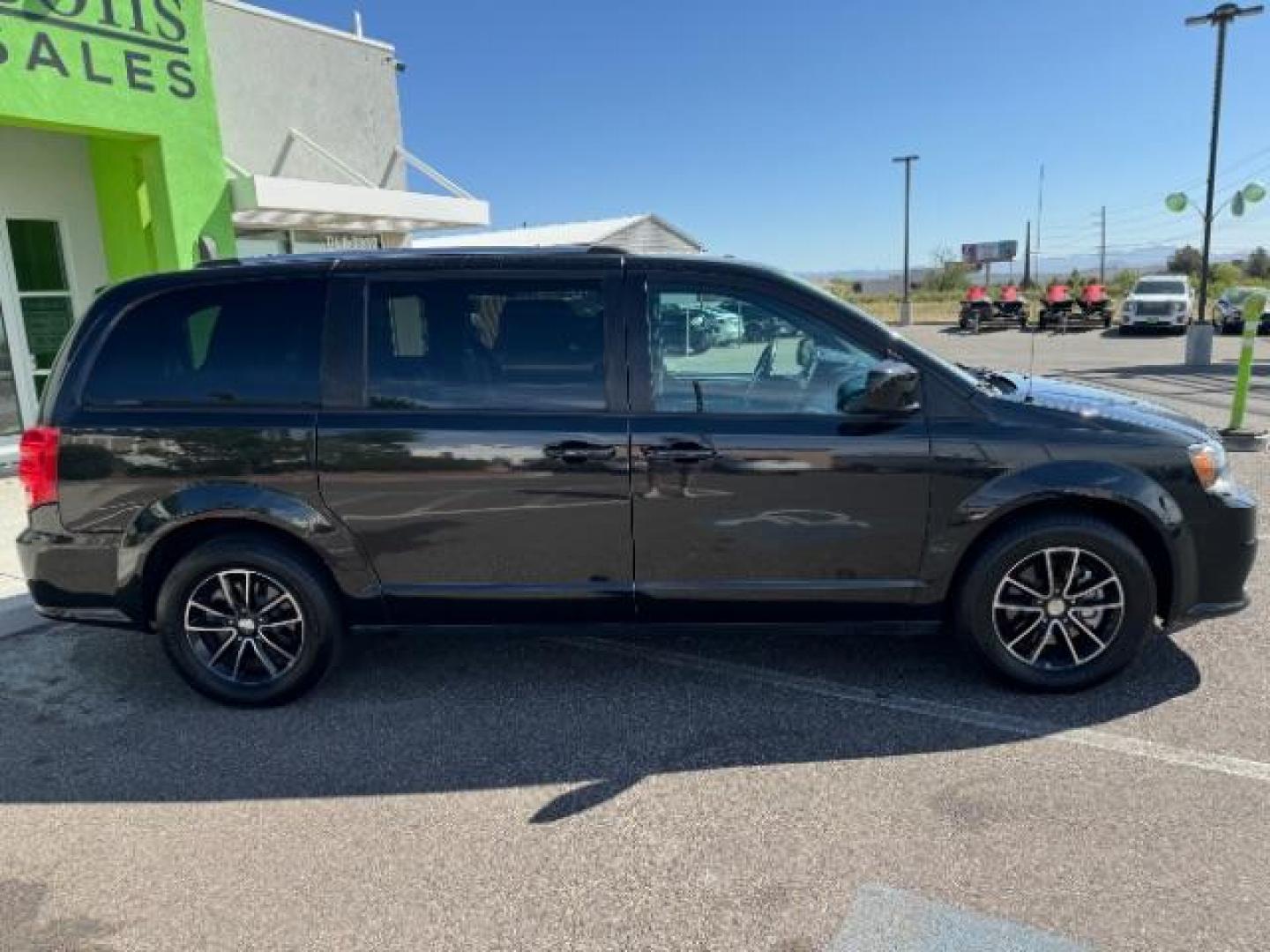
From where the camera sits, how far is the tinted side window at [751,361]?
3459 millimetres

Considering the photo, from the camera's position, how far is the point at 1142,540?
3523mm

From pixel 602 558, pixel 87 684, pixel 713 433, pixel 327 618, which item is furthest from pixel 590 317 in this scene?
pixel 87 684

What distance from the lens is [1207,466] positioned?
136 inches

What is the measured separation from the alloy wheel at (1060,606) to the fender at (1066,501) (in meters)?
0.23

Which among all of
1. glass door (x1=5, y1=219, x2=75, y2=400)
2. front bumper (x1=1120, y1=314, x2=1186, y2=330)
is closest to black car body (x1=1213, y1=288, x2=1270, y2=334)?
front bumper (x1=1120, y1=314, x2=1186, y2=330)

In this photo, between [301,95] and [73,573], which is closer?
[73,573]

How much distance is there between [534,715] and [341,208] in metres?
9.10

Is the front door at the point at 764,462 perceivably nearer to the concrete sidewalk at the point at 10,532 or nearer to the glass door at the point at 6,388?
the concrete sidewalk at the point at 10,532

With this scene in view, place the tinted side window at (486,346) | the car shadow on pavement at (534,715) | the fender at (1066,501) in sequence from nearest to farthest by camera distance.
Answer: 1. the car shadow on pavement at (534,715)
2. the fender at (1066,501)
3. the tinted side window at (486,346)

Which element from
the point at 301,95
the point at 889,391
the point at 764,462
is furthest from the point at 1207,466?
the point at 301,95

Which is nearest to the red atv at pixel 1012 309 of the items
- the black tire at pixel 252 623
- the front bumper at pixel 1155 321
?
the front bumper at pixel 1155 321

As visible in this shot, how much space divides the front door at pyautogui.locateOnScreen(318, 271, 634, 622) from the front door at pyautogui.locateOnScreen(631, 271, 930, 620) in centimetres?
16

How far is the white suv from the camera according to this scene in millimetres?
25600

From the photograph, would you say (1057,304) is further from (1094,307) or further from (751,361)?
(751,361)
